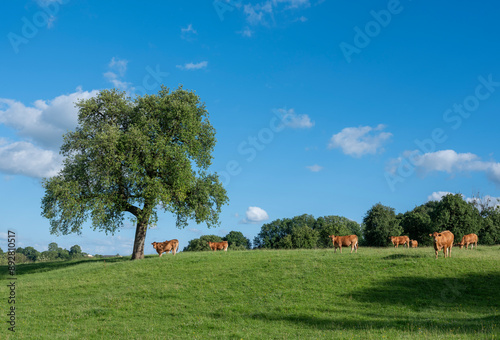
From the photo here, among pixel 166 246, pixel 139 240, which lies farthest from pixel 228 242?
pixel 139 240

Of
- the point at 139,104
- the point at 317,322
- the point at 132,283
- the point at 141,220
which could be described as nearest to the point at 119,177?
the point at 141,220

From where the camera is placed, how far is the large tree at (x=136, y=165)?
33.9 meters

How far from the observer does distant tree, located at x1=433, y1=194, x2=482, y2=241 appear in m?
54.8

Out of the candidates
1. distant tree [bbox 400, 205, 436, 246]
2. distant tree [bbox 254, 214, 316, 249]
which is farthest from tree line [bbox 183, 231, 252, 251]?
distant tree [bbox 400, 205, 436, 246]

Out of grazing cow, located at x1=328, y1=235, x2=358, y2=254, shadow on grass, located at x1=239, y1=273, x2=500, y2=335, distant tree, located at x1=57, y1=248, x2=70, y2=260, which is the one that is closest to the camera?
shadow on grass, located at x1=239, y1=273, x2=500, y2=335

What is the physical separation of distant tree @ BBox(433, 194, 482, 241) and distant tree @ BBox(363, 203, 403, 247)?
10276 mm

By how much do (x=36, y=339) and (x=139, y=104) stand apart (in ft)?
84.5

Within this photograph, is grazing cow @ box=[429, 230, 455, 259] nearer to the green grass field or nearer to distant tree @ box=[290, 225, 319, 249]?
the green grass field

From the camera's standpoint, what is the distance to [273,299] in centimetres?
2070

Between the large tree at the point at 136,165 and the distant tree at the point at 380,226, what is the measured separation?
38.4 meters

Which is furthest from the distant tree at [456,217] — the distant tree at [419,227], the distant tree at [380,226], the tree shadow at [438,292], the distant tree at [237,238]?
the distant tree at [237,238]

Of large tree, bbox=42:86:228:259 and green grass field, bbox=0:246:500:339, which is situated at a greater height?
large tree, bbox=42:86:228:259

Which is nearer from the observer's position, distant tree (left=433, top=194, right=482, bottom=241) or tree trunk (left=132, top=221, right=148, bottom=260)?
tree trunk (left=132, top=221, right=148, bottom=260)

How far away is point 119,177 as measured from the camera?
1385 inches
